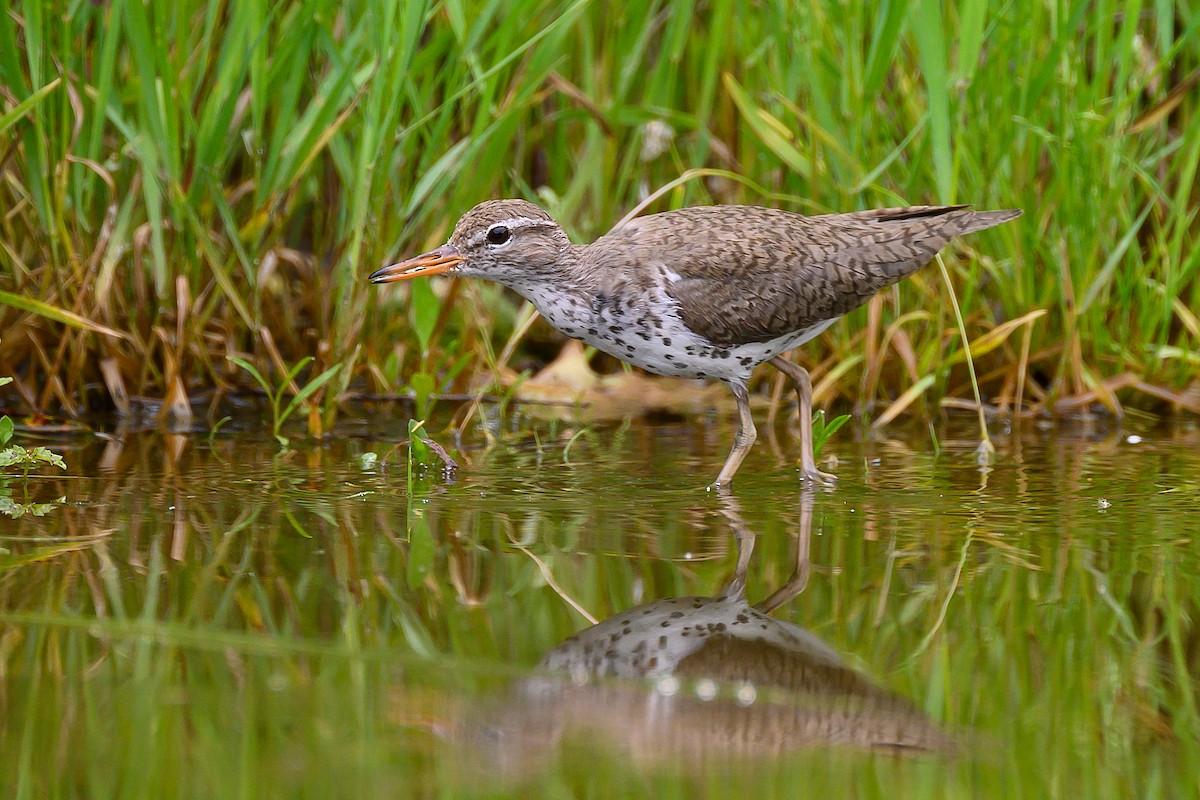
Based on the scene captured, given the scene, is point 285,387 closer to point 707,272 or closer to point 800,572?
point 707,272

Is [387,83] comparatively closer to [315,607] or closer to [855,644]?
[315,607]

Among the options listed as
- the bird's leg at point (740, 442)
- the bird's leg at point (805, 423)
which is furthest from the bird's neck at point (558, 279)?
the bird's leg at point (805, 423)

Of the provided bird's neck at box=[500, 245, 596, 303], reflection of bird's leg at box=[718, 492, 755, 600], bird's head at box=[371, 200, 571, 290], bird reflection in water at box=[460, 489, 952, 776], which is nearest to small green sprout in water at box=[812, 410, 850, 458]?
reflection of bird's leg at box=[718, 492, 755, 600]

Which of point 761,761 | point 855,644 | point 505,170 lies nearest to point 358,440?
point 505,170

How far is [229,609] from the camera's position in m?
4.21

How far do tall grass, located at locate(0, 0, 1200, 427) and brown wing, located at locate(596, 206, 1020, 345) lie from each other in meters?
0.34

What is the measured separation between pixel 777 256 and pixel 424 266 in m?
1.45

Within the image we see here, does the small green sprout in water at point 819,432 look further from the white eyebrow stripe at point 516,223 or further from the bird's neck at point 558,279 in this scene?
the white eyebrow stripe at point 516,223

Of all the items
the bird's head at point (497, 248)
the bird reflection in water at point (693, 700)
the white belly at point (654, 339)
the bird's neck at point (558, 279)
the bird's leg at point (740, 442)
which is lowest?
the bird reflection in water at point (693, 700)

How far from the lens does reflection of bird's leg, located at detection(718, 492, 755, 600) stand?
4.51 metres

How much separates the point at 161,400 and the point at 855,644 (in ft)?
14.7

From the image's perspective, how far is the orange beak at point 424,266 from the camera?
6109mm

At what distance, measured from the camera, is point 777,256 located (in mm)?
6172

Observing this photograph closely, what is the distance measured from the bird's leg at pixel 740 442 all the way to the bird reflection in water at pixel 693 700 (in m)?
1.68
